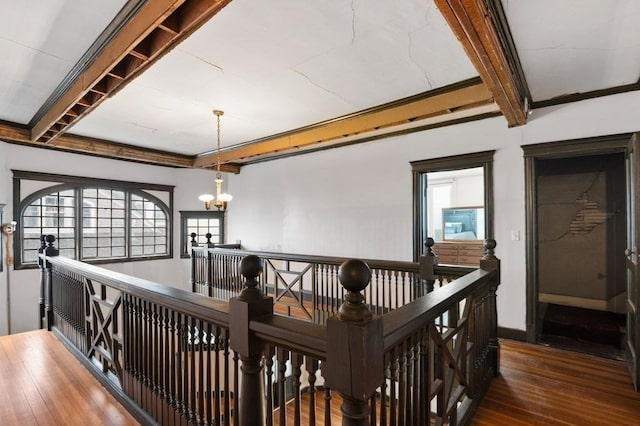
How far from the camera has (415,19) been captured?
2.19 metres

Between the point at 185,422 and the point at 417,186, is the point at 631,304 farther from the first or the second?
the point at 185,422

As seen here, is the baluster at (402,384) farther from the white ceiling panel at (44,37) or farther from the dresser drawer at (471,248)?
the dresser drawer at (471,248)

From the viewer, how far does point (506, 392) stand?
2418 mm

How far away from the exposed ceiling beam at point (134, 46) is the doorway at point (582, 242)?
4.68 metres

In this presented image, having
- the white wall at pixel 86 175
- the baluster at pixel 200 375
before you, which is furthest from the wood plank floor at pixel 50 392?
the white wall at pixel 86 175

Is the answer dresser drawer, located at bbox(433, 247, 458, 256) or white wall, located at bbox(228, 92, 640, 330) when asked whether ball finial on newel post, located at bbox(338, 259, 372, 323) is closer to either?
white wall, located at bbox(228, 92, 640, 330)

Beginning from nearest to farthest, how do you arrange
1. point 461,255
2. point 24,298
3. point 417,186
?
point 417,186, point 24,298, point 461,255

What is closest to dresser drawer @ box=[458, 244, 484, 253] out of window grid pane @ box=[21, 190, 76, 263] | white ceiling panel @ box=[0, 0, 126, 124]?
white ceiling panel @ box=[0, 0, 126, 124]

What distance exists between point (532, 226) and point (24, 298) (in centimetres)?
746

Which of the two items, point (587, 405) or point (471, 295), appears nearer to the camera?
point (471, 295)

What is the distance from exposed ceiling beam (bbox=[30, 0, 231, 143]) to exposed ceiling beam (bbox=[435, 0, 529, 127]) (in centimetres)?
125

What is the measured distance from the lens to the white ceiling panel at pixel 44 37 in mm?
2123

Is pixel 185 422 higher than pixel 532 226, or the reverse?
pixel 532 226

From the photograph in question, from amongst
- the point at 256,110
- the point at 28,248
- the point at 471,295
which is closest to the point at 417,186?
the point at 256,110
